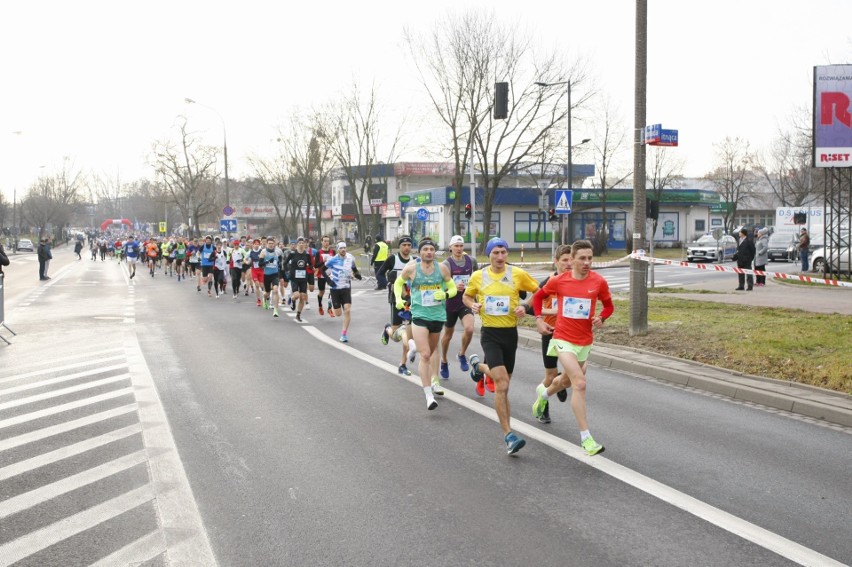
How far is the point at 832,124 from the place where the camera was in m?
22.2

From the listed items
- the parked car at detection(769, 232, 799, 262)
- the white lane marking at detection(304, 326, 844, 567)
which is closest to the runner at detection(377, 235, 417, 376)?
the white lane marking at detection(304, 326, 844, 567)

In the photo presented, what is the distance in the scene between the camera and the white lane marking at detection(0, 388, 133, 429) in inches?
311

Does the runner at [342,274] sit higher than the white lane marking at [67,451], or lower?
higher

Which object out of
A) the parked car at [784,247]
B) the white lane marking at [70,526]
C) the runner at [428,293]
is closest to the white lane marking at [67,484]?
the white lane marking at [70,526]

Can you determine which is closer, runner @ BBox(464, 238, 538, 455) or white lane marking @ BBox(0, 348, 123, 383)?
runner @ BBox(464, 238, 538, 455)

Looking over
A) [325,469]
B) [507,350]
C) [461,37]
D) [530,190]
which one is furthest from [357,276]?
[530,190]

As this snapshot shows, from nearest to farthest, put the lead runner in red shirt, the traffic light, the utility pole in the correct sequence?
the lead runner in red shirt < the utility pole < the traffic light

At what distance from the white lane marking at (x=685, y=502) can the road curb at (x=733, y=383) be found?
286cm

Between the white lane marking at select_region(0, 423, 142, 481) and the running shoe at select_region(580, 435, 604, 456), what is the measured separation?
390 centimetres

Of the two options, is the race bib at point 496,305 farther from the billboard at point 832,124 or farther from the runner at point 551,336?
the billboard at point 832,124

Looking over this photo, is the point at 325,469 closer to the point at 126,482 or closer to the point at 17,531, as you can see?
the point at 126,482

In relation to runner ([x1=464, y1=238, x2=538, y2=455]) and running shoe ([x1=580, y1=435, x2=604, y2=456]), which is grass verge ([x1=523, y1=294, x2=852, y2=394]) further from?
runner ([x1=464, y1=238, x2=538, y2=455])

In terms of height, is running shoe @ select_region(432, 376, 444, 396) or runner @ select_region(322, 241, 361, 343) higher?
runner @ select_region(322, 241, 361, 343)

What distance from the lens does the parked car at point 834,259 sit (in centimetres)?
2461
